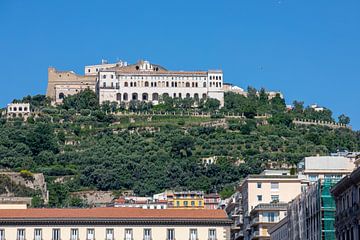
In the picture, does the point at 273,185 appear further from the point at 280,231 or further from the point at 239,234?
the point at 280,231

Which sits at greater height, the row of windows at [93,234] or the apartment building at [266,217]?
the apartment building at [266,217]

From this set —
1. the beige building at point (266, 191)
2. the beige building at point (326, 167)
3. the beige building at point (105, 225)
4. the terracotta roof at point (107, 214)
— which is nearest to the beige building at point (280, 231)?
the beige building at point (266, 191)

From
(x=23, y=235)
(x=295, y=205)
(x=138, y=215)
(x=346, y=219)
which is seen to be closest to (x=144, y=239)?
(x=138, y=215)

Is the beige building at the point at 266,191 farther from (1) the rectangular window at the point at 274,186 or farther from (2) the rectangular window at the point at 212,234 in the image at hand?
(2) the rectangular window at the point at 212,234

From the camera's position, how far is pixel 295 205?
116812 mm

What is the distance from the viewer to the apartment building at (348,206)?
275 ft

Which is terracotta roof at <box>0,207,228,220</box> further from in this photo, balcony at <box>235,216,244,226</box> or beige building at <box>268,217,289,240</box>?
beige building at <box>268,217,289,240</box>

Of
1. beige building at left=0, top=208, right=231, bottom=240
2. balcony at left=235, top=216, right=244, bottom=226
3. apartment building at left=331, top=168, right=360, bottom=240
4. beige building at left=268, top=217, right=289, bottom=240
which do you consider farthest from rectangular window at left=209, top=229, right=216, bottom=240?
apartment building at left=331, top=168, right=360, bottom=240

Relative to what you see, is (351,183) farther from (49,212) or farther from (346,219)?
(49,212)

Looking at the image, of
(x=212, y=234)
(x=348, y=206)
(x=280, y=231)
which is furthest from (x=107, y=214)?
(x=348, y=206)

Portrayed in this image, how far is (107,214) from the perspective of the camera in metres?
140

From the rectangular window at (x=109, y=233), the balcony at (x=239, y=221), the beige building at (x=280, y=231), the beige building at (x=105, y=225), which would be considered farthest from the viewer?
the balcony at (x=239, y=221)

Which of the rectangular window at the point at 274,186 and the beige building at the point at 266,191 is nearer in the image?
the beige building at the point at 266,191

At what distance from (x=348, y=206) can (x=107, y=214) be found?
2224 inches
